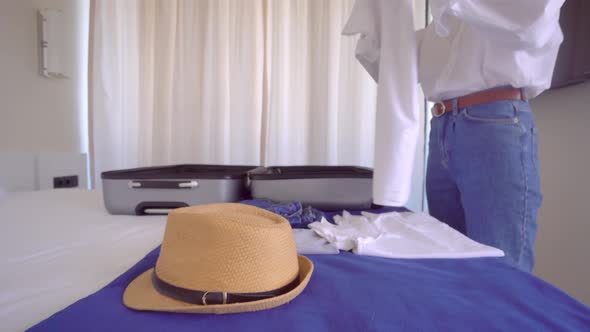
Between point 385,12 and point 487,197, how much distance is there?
0.50 metres

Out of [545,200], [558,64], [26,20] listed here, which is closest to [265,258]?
[558,64]

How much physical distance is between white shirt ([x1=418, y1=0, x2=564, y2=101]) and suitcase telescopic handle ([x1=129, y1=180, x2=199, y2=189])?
659 mm

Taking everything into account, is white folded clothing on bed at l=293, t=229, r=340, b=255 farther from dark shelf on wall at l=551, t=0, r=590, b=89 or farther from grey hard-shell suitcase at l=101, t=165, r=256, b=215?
dark shelf on wall at l=551, t=0, r=590, b=89

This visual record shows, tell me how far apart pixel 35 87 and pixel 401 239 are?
1841 millimetres

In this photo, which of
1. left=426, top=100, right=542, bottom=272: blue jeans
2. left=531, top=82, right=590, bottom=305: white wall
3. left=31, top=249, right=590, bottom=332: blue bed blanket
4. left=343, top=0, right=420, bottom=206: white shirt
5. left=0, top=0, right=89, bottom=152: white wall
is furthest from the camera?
left=0, top=0, right=89, bottom=152: white wall

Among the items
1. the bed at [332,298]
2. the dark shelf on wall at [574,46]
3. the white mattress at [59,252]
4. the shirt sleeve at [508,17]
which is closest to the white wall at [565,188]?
the dark shelf on wall at [574,46]

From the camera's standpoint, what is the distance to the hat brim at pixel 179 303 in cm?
31

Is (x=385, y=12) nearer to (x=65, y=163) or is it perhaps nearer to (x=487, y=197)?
(x=487, y=197)

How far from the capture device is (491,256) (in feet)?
1.49

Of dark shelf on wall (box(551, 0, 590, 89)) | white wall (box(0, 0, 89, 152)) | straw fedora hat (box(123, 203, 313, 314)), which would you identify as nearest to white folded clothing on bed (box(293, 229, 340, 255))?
straw fedora hat (box(123, 203, 313, 314))

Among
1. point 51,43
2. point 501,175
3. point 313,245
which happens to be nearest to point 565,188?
point 501,175

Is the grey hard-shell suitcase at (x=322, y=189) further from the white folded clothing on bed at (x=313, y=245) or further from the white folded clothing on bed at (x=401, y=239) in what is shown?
the white folded clothing on bed at (x=313, y=245)

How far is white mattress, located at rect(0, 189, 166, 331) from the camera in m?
0.37

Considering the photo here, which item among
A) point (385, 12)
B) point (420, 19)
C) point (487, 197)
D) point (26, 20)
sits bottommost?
point (487, 197)
